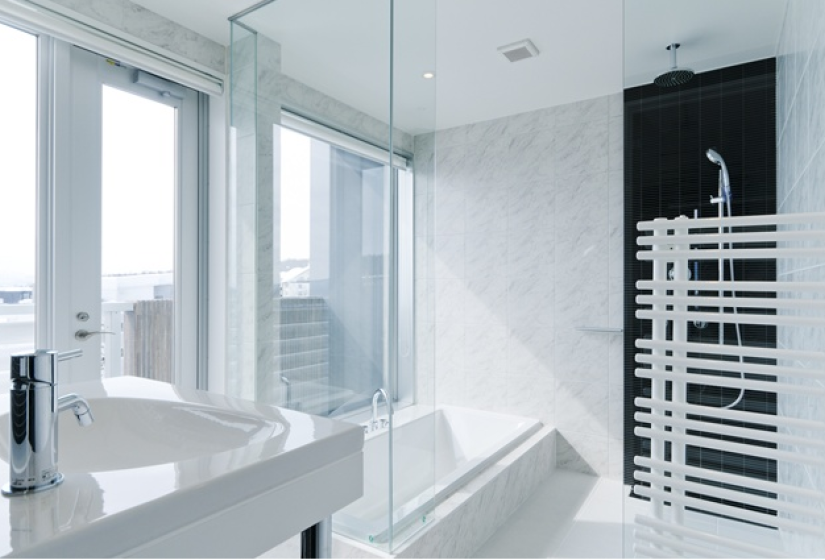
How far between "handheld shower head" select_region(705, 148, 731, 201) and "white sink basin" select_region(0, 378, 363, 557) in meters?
1.21

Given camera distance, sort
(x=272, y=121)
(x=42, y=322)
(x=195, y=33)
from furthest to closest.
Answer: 1. (x=195, y=33)
2. (x=272, y=121)
3. (x=42, y=322)

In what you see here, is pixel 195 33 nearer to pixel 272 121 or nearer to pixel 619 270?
pixel 272 121

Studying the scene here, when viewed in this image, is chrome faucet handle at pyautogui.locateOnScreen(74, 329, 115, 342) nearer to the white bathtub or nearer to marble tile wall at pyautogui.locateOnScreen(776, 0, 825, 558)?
the white bathtub

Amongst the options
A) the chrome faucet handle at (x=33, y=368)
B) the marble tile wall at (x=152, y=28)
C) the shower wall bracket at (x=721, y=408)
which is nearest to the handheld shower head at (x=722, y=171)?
the shower wall bracket at (x=721, y=408)

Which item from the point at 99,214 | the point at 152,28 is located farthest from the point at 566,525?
Answer: the point at 152,28

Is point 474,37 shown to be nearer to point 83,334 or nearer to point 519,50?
point 519,50

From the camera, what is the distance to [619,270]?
3244mm

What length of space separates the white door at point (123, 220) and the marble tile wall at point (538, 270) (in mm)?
1560

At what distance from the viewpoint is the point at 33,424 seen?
644mm

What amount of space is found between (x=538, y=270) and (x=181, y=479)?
318cm

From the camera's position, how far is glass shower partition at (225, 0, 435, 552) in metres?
1.96

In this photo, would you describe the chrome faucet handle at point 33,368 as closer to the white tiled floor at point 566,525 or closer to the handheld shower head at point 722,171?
the handheld shower head at point 722,171

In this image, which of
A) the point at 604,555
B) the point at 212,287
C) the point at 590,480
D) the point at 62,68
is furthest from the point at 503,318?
the point at 62,68

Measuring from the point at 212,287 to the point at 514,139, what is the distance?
2.35 metres
